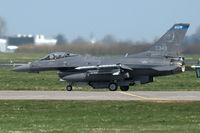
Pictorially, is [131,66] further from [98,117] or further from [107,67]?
[98,117]

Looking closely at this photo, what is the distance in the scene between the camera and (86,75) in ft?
101

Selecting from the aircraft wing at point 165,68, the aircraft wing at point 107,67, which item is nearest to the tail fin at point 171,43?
the aircraft wing at point 165,68

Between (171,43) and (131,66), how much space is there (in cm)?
286

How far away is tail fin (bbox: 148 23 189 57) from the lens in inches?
1203

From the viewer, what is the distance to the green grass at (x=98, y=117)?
15.1 m

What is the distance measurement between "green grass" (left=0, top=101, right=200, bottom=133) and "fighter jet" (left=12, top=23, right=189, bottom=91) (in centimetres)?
695

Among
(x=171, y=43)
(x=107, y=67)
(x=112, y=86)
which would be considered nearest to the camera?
(x=107, y=67)

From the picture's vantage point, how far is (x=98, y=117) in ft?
60.3

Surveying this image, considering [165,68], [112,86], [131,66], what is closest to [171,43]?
[165,68]

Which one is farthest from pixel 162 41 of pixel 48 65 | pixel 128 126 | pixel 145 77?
pixel 128 126

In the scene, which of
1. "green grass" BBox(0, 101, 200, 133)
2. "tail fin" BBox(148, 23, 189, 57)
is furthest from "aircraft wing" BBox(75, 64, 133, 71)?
"green grass" BBox(0, 101, 200, 133)

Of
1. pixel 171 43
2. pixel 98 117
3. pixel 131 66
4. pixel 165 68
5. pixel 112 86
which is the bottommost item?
pixel 98 117

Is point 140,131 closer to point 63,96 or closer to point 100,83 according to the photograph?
point 63,96

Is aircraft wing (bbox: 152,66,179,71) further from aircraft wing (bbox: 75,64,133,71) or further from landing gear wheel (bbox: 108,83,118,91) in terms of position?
landing gear wheel (bbox: 108,83,118,91)
